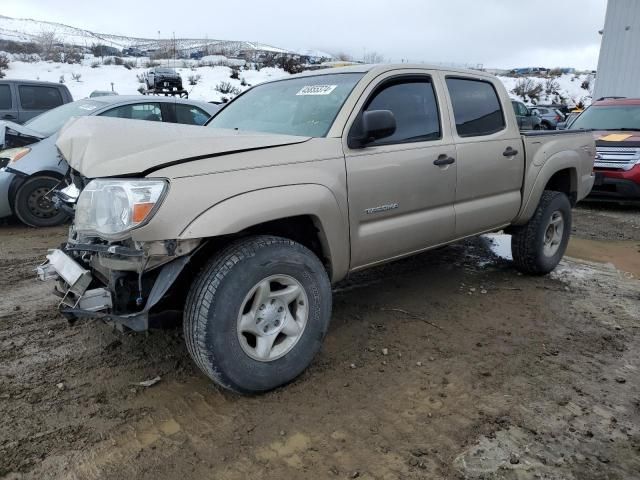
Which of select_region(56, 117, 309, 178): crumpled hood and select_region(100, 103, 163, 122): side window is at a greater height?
select_region(56, 117, 309, 178): crumpled hood

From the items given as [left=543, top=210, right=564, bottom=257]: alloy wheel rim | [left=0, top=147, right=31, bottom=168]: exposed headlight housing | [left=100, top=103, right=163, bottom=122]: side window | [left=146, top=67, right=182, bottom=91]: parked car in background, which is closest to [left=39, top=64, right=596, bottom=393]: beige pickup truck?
[left=543, top=210, right=564, bottom=257]: alloy wheel rim

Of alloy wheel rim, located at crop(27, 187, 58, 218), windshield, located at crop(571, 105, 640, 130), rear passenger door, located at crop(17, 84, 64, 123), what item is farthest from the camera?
rear passenger door, located at crop(17, 84, 64, 123)

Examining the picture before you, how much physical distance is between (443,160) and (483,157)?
1.77 feet

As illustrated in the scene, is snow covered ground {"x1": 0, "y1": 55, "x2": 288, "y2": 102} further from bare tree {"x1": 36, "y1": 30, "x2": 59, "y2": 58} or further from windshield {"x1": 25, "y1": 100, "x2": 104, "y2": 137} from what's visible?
windshield {"x1": 25, "y1": 100, "x2": 104, "y2": 137}

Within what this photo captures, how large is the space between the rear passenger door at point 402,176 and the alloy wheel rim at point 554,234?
162 centimetres

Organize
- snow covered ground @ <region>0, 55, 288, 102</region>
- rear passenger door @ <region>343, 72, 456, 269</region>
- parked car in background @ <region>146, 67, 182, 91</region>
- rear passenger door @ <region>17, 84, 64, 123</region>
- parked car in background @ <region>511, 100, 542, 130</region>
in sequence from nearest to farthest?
1. rear passenger door @ <region>343, 72, 456, 269</region>
2. rear passenger door @ <region>17, 84, 64, 123</region>
3. parked car in background @ <region>511, 100, 542, 130</region>
4. parked car in background @ <region>146, 67, 182, 91</region>
5. snow covered ground @ <region>0, 55, 288, 102</region>

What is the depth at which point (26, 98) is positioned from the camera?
10312mm

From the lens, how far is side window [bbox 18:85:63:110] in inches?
405

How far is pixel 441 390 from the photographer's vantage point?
2965mm

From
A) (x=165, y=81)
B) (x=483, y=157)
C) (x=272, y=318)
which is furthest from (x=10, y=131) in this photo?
(x=165, y=81)

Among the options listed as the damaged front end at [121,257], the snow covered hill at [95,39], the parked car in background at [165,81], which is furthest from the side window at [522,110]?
the snow covered hill at [95,39]

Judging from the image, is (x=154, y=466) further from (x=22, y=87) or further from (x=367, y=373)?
(x=22, y=87)

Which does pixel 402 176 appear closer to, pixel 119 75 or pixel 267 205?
pixel 267 205

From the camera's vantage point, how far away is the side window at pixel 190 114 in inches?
295
